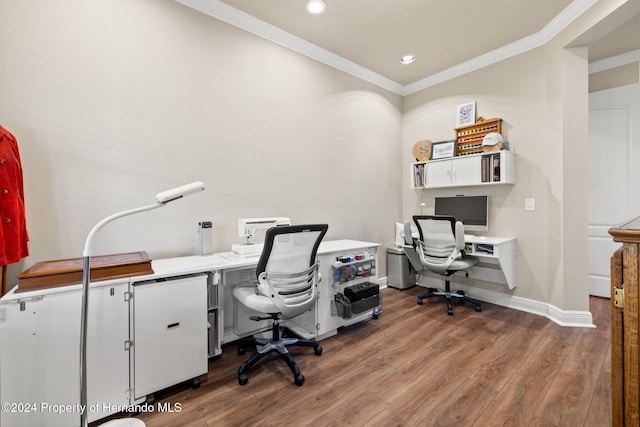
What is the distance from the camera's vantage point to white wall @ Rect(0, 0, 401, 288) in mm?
1810

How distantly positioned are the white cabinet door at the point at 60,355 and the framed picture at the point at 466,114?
396 centimetres

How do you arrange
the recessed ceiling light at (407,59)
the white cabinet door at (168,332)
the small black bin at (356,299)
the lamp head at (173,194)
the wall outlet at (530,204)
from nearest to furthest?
the lamp head at (173,194), the white cabinet door at (168,332), the small black bin at (356,299), the wall outlet at (530,204), the recessed ceiling light at (407,59)

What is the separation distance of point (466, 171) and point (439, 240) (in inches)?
39.5

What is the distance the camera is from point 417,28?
289cm

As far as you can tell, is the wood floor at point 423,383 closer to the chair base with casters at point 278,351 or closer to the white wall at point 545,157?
the chair base with casters at point 278,351

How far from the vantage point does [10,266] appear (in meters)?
1.74

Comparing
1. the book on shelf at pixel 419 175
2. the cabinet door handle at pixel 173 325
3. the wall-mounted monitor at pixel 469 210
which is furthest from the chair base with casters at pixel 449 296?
the cabinet door handle at pixel 173 325

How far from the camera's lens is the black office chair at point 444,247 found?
2973 mm

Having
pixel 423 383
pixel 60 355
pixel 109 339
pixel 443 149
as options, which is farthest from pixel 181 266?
pixel 443 149

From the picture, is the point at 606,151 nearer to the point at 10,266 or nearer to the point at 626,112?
the point at 626,112

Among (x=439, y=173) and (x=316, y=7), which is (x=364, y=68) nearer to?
(x=316, y=7)

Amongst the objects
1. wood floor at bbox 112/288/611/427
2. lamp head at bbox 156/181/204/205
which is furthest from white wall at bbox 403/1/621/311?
lamp head at bbox 156/181/204/205

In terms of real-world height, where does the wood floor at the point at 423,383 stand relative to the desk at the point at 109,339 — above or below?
below

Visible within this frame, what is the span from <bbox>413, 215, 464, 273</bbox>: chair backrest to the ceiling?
1988 millimetres
